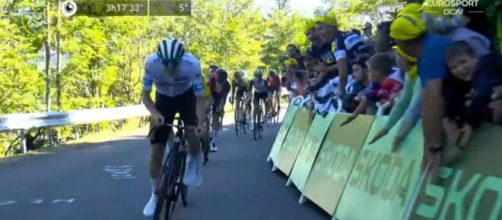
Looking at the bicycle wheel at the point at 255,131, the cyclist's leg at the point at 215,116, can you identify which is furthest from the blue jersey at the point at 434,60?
the bicycle wheel at the point at 255,131

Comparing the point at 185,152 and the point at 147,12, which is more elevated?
the point at 147,12

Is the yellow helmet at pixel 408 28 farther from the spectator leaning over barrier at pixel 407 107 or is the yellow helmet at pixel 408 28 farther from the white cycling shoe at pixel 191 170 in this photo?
the white cycling shoe at pixel 191 170

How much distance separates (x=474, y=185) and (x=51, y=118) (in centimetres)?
1590

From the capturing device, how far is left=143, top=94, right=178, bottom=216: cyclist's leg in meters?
7.85

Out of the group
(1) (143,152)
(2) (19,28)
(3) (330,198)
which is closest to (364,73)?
(3) (330,198)

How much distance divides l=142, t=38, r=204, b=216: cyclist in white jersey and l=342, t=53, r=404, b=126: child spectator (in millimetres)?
1626

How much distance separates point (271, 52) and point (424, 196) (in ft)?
219

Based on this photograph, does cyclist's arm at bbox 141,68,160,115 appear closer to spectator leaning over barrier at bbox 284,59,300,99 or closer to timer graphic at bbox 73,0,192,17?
spectator leaning over barrier at bbox 284,59,300,99

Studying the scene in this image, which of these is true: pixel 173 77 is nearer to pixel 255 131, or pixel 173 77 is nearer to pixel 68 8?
pixel 255 131

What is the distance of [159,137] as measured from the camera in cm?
784

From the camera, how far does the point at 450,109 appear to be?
15.4 ft

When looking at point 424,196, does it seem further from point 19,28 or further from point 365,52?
Result: point 19,28

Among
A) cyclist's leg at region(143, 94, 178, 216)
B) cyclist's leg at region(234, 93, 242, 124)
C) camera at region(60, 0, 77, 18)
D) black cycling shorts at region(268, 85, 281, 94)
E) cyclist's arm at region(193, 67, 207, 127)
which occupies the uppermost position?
camera at region(60, 0, 77, 18)

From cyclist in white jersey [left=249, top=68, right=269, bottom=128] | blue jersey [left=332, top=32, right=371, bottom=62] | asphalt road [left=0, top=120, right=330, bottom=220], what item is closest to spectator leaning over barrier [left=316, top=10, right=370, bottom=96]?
blue jersey [left=332, top=32, right=371, bottom=62]
